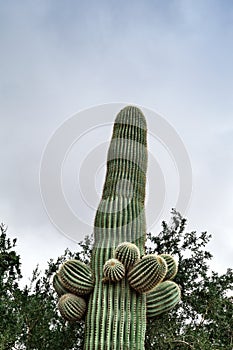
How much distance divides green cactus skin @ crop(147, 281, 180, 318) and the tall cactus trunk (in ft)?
0.54

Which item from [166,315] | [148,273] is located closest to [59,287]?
[148,273]

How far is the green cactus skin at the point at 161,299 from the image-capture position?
19.5ft

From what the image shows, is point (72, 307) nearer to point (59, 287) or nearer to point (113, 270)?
point (59, 287)

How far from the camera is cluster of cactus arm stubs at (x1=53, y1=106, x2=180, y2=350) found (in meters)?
5.56

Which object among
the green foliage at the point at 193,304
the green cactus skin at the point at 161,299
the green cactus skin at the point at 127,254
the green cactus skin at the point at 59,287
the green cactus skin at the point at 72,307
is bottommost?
the green cactus skin at the point at 72,307

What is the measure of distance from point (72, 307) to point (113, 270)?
24.1 inches

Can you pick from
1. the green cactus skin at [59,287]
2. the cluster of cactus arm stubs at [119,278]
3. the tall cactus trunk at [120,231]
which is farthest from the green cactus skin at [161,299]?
the green cactus skin at [59,287]

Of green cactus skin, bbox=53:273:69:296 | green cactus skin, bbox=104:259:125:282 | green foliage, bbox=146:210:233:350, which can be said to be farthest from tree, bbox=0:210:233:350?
green cactus skin, bbox=104:259:125:282

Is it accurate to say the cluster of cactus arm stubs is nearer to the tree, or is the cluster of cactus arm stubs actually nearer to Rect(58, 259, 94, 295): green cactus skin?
Rect(58, 259, 94, 295): green cactus skin

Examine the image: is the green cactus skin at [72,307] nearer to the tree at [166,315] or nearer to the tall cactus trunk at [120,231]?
the tall cactus trunk at [120,231]

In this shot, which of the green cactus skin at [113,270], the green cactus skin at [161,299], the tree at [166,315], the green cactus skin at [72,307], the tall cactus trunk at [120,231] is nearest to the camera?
the tall cactus trunk at [120,231]

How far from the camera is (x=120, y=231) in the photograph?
244 inches

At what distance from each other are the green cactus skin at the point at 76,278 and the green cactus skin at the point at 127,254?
1.33ft

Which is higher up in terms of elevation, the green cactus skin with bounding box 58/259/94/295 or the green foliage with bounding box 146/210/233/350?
the green foliage with bounding box 146/210/233/350
